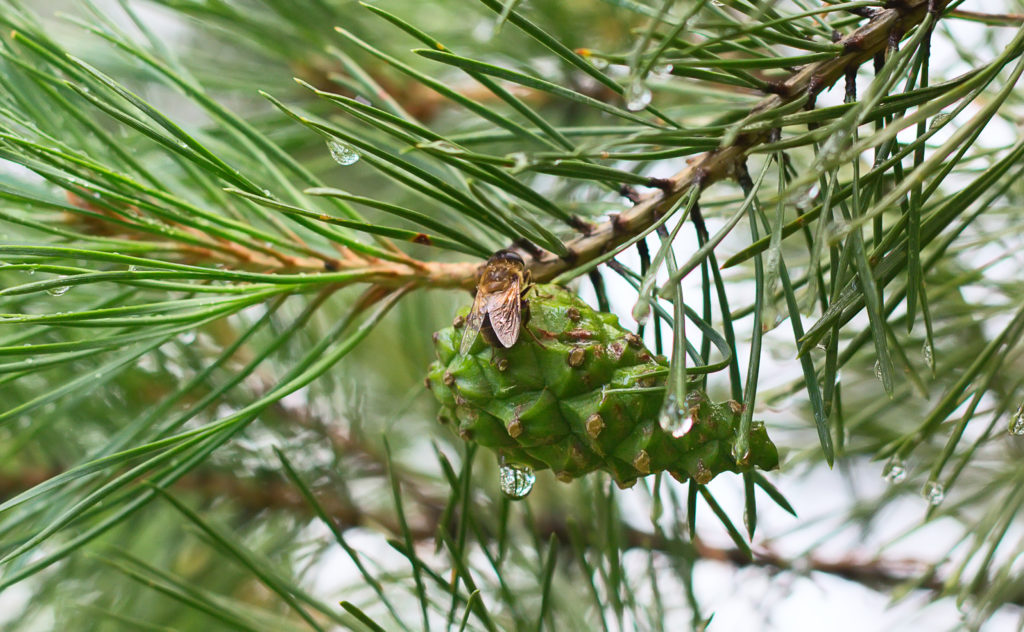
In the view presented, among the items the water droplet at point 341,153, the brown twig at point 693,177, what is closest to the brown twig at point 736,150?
the brown twig at point 693,177

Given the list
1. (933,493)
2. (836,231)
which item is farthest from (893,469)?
(836,231)

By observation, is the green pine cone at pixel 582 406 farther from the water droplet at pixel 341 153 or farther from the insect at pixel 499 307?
the water droplet at pixel 341 153

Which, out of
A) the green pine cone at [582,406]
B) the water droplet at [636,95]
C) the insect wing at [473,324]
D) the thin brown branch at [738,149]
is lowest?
the green pine cone at [582,406]

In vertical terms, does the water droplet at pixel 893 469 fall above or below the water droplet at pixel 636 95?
below

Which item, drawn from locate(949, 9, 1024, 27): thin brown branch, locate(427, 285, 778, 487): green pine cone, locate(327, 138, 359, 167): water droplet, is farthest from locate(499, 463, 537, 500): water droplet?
locate(949, 9, 1024, 27): thin brown branch

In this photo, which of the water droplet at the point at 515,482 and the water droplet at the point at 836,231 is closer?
the water droplet at the point at 836,231

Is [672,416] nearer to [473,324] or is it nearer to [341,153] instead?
[473,324]

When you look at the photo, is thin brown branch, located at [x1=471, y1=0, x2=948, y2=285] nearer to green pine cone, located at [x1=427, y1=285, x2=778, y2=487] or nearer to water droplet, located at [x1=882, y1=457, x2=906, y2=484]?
green pine cone, located at [x1=427, y1=285, x2=778, y2=487]

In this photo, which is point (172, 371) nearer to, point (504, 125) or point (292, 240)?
point (292, 240)
